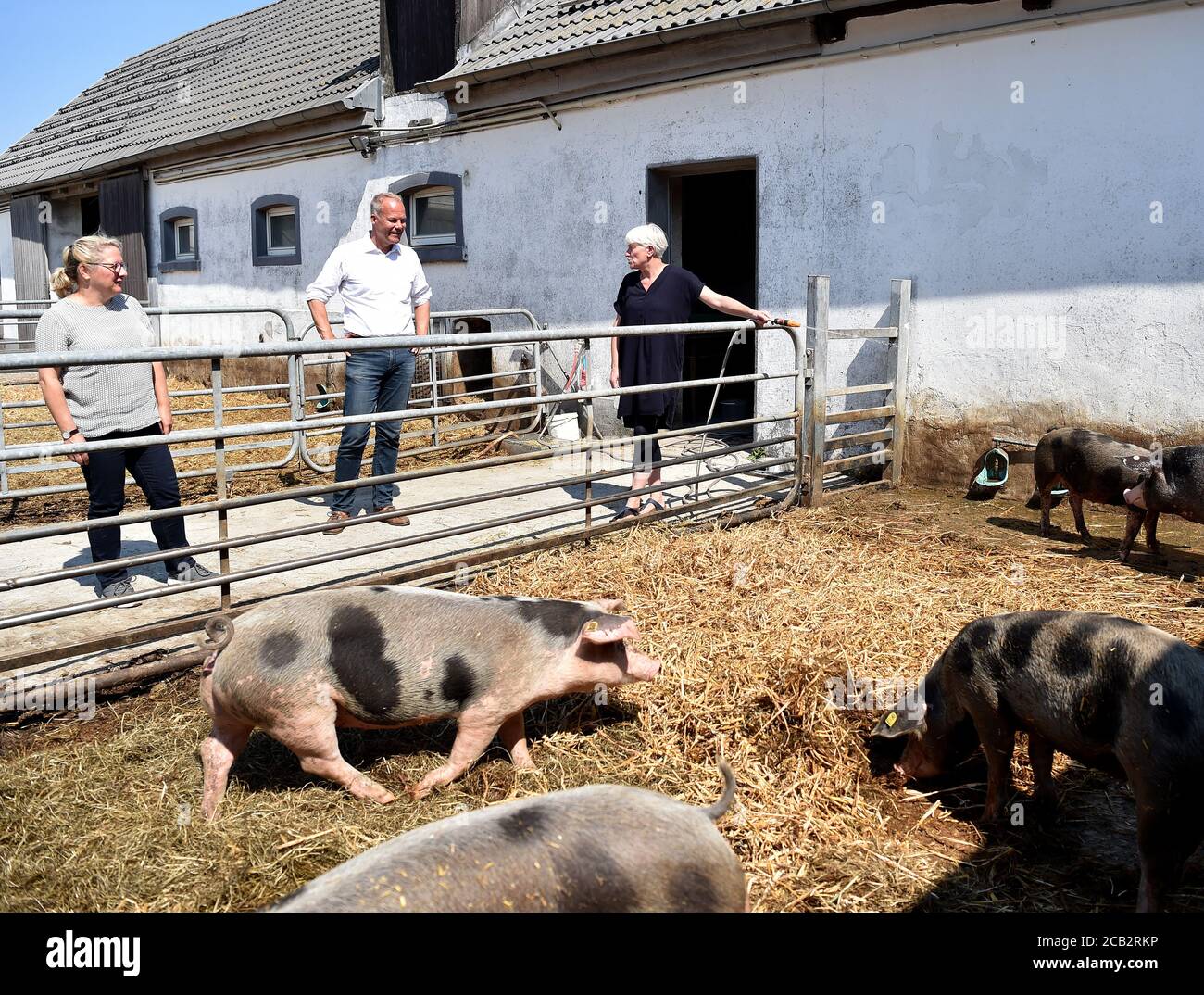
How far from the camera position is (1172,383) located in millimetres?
7406

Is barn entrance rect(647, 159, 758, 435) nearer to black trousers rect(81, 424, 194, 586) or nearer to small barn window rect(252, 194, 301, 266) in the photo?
small barn window rect(252, 194, 301, 266)

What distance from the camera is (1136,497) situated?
6.44 meters

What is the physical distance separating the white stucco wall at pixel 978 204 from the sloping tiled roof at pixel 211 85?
5.18m

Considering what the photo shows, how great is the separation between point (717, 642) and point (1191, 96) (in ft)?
17.6

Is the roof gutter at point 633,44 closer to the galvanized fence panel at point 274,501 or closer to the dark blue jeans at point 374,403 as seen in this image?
Answer: the galvanized fence panel at point 274,501

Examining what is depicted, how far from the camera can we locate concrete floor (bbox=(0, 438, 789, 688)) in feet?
15.0

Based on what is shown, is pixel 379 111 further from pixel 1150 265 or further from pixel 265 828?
pixel 265 828

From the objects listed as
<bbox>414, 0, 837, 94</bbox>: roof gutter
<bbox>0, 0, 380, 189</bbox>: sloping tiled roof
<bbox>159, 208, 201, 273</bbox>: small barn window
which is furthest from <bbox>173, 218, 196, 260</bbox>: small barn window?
<bbox>414, 0, 837, 94</bbox>: roof gutter

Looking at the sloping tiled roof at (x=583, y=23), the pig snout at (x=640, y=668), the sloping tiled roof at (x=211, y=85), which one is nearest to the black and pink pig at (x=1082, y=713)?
the pig snout at (x=640, y=668)

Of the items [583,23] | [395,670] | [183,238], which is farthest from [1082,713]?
[183,238]

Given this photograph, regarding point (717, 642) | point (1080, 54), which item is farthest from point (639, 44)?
point (717, 642)

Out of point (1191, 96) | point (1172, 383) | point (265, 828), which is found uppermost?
point (1191, 96)

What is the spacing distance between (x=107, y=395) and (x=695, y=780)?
3324mm

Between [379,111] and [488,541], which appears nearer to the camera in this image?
[488,541]
